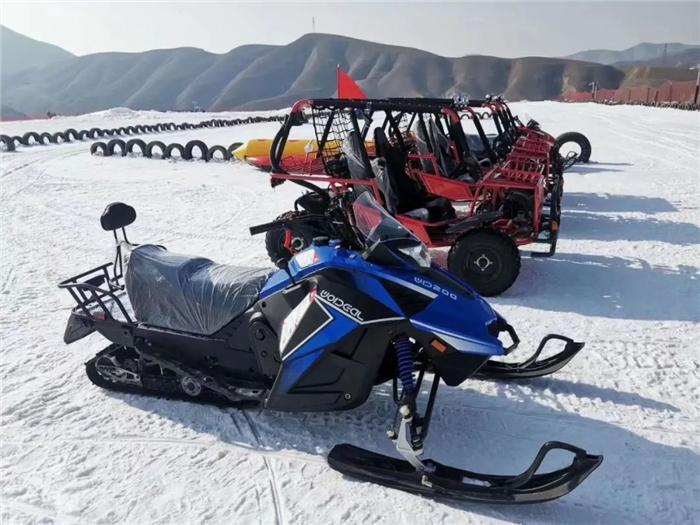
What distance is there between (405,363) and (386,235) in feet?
2.19

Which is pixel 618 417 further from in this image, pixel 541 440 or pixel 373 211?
pixel 373 211

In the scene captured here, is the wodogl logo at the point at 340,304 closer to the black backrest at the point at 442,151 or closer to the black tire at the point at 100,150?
the black backrest at the point at 442,151

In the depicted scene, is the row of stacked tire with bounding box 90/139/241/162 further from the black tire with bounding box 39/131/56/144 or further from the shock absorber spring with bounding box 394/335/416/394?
the shock absorber spring with bounding box 394/335/416/394

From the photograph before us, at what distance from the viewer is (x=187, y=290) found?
3318 mm

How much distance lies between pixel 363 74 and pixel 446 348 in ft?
383

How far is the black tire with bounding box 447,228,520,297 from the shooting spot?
4.77 meters

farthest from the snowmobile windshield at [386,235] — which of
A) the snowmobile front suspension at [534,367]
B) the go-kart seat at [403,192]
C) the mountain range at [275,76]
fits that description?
the mountain range at [275,76]

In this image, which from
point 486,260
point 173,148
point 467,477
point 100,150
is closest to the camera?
point 467,477

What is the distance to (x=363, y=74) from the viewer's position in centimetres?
11188

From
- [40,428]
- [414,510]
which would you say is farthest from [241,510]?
[40,428]

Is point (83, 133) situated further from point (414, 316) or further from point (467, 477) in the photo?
point (467, 477)

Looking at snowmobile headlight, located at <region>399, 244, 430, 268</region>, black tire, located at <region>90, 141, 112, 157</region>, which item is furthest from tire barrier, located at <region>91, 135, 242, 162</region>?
snowmobile headlight, located at <region>399, 244, 430, 268</region>

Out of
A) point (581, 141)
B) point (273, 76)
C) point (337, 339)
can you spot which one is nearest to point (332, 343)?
point (337, 339)

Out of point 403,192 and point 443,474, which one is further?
point 403,192
